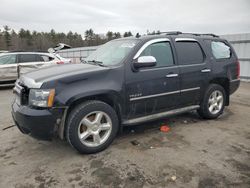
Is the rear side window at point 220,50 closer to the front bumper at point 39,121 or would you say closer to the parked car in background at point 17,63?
the front bumper at point 39,121

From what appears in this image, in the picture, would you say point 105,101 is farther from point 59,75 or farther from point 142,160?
point 142,160

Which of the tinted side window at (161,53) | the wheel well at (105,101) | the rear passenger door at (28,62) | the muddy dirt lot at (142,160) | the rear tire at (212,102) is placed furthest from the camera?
the rear passenger door at (28,62)

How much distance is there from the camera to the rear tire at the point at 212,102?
4707 mm

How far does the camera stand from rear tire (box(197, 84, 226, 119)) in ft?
15.4

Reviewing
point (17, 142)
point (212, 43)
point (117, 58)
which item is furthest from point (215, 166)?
point (17, 142)

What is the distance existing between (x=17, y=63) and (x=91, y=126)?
7.52 meters

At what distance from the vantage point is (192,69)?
4305 mm

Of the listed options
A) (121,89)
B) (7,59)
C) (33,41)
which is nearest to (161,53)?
(121,89)

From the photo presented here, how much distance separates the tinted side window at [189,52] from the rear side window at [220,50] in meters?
0.48

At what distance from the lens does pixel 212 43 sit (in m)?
4.84

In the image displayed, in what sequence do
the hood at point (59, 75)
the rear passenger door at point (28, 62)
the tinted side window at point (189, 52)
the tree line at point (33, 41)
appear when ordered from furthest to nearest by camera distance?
the tree line at point (33, 41)
the rear passenger door at point (28, 62)
the tinted side window at point (189, 52)
the hood at point (59, 75)

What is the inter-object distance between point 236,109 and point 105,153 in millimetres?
4131

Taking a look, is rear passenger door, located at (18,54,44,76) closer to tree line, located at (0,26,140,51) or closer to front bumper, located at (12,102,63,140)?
front bumper, located at (12,102,63,140)

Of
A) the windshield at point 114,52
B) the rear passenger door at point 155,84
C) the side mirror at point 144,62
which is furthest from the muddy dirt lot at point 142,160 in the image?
the windshield at point 114,52
